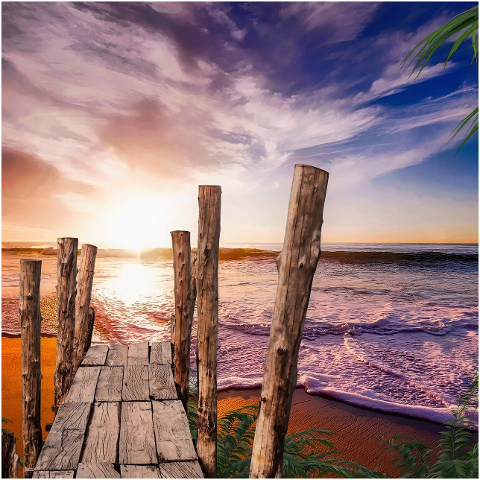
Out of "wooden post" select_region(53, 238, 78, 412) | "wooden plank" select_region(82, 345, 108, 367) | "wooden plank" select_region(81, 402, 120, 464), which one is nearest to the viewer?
"wooden plank" select_region(81, 402, 120, 464)

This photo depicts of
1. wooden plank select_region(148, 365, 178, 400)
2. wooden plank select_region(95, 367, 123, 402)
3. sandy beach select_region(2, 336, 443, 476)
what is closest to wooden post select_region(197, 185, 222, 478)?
wooden plank select_region(148, 365, 178, 400)

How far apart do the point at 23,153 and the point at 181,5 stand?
27.4ft

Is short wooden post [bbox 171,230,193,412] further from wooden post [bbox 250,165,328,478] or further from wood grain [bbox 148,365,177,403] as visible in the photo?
wooden post [bbox 250,165,328,478]

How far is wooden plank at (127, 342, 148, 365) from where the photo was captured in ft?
14.1

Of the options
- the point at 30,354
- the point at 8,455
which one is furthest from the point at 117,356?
the point at 8,455

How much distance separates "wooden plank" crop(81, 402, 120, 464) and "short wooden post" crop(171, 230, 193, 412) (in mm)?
755

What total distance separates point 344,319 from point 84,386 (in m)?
12.7

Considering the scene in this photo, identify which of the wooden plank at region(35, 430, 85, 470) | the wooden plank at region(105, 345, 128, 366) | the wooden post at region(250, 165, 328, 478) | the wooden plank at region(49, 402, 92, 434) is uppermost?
the wooden post at region(250, 165, 328, 478)

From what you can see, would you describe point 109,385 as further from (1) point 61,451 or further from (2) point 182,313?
(1) point 61,451

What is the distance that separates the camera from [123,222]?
13.4 metres

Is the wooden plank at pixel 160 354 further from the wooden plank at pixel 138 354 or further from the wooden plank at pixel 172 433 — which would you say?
the wooden plank at pixel 172 433

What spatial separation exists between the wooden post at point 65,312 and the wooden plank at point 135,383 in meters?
0.68

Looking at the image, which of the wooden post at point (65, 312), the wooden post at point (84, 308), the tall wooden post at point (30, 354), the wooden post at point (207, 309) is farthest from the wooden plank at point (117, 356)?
the wooden post at point (207, 309)

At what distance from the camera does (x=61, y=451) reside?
2.31m
